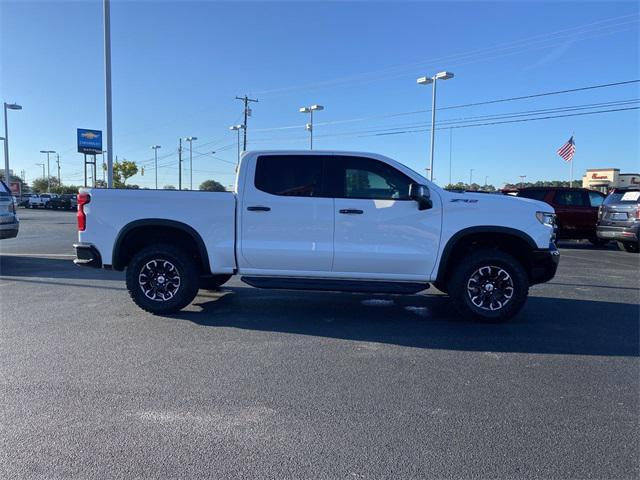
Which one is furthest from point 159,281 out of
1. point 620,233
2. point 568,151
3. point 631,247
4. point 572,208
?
point 568,151

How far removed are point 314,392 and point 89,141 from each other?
1802 inches

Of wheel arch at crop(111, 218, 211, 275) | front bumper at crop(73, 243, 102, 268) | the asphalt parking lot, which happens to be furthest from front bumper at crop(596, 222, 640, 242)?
front bumper at crop(73, 243, 102, 268)

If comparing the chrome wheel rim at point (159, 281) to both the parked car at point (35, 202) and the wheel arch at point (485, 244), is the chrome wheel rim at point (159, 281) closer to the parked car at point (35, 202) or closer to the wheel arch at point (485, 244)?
the wheel arch at point (485, 244)

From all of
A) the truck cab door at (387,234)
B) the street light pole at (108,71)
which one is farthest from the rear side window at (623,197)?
the street light pole at (108,71)

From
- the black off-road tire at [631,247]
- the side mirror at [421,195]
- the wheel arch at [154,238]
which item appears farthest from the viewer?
the black off-road tire at [631,247]

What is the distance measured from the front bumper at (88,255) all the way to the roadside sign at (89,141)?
118ft

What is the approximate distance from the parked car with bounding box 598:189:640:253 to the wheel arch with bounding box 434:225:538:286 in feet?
30.1

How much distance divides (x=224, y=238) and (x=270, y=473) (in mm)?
3645

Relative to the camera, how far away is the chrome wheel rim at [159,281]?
242 inches

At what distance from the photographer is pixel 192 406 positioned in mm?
3594

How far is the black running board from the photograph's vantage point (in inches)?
229

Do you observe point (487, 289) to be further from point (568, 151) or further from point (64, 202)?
point (64, 202)

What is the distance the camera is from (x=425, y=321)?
605cm

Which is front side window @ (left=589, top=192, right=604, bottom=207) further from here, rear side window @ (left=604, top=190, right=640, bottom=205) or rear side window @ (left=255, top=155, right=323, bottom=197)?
rear side window @ (left=255, top=155, right=323, bottom=197)
